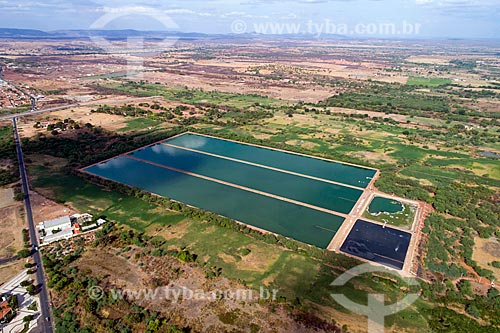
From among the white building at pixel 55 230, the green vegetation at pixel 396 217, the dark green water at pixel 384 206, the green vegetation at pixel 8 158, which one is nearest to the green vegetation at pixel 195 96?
the green vegetation at pixel 8 158

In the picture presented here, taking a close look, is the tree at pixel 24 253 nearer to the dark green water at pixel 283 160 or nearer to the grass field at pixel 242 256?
the grass field at pixel 242 256

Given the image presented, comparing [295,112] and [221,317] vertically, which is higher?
[295,112]

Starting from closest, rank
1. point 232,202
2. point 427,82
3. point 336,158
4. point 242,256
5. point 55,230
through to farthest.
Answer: point 242,256
point 55,230
point 232,202
point 336,158
point 427,82

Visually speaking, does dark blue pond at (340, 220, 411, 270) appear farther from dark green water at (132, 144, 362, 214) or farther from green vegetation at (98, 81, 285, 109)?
green vegetation at (98, 81, 285, 109)

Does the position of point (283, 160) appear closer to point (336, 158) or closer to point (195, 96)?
point (336, 158)

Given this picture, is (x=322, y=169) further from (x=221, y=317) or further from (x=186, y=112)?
(x=186, y=112)

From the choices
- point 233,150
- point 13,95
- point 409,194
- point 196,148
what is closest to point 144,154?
point 196,148

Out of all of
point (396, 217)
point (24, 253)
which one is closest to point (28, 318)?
point (24, 253)
